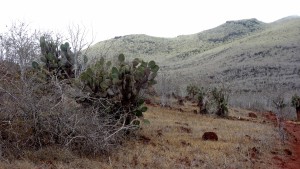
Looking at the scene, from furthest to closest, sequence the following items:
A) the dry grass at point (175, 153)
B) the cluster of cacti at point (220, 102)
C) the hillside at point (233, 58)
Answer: the hillside at point (233, 58), the cluster of cacti at point (220, 102), the dry grass at point (175, 153)

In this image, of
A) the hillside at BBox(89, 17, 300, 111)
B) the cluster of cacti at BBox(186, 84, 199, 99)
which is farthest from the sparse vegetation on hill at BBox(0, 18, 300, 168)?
the hillside at BBox(89, 17, 300, 111)

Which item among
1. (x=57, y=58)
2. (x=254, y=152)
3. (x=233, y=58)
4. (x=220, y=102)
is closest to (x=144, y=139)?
(x=254, y=152)

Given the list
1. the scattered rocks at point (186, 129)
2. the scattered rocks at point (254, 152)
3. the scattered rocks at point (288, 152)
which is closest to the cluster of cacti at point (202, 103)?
the scattered rocks at point (186, 129)

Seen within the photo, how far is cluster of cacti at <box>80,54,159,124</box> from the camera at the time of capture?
12.4 meters

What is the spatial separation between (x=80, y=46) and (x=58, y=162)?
13465mm

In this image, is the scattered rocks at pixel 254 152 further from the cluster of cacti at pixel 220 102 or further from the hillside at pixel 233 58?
the hillside at pixel 233 58

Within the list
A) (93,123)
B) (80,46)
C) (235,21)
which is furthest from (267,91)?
(235,21)

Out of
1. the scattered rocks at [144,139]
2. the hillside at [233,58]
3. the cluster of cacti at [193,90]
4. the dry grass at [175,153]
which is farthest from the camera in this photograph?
the hillside at [233,58]

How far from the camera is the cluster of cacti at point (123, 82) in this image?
12.4 metres

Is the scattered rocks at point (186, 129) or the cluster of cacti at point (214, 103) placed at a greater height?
the scattered rocks at point (186, 129)

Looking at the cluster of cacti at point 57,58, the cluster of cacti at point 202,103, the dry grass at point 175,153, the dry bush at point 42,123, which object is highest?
the cluster of cacti at point 57,58

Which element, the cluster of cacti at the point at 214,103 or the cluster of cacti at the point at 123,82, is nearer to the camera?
the cluster of cacti at the point at 123,82

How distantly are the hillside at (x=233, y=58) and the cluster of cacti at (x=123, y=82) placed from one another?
1885 cm

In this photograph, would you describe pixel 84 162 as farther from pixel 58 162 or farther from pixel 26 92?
pixel 26 92
